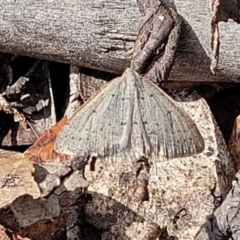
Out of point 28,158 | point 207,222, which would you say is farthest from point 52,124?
point 207,222

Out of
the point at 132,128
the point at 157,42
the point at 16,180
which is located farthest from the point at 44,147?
the point at 132,128

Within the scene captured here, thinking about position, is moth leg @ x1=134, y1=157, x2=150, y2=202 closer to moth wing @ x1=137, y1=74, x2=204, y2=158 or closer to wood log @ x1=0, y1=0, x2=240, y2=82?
moth wing @ x1=137, y1=74, x2=204, y2=158

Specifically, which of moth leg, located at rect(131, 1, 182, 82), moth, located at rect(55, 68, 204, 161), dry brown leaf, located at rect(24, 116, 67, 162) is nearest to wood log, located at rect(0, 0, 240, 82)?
moth leg, located at rect(131, 1, 182, 82)

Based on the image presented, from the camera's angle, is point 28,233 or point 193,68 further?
point 193,68

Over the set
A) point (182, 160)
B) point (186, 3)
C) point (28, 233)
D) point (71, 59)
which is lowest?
point (28, 233)

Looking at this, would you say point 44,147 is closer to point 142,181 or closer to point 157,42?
point 142,181

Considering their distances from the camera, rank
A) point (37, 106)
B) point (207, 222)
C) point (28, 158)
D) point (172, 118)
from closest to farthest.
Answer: point (172, 118)
point (207, 222)
point (28, 158)
point (37, 106)

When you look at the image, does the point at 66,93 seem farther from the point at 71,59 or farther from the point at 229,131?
the point at 229,131

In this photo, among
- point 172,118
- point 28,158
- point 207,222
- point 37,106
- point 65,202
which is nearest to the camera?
point 172,118
